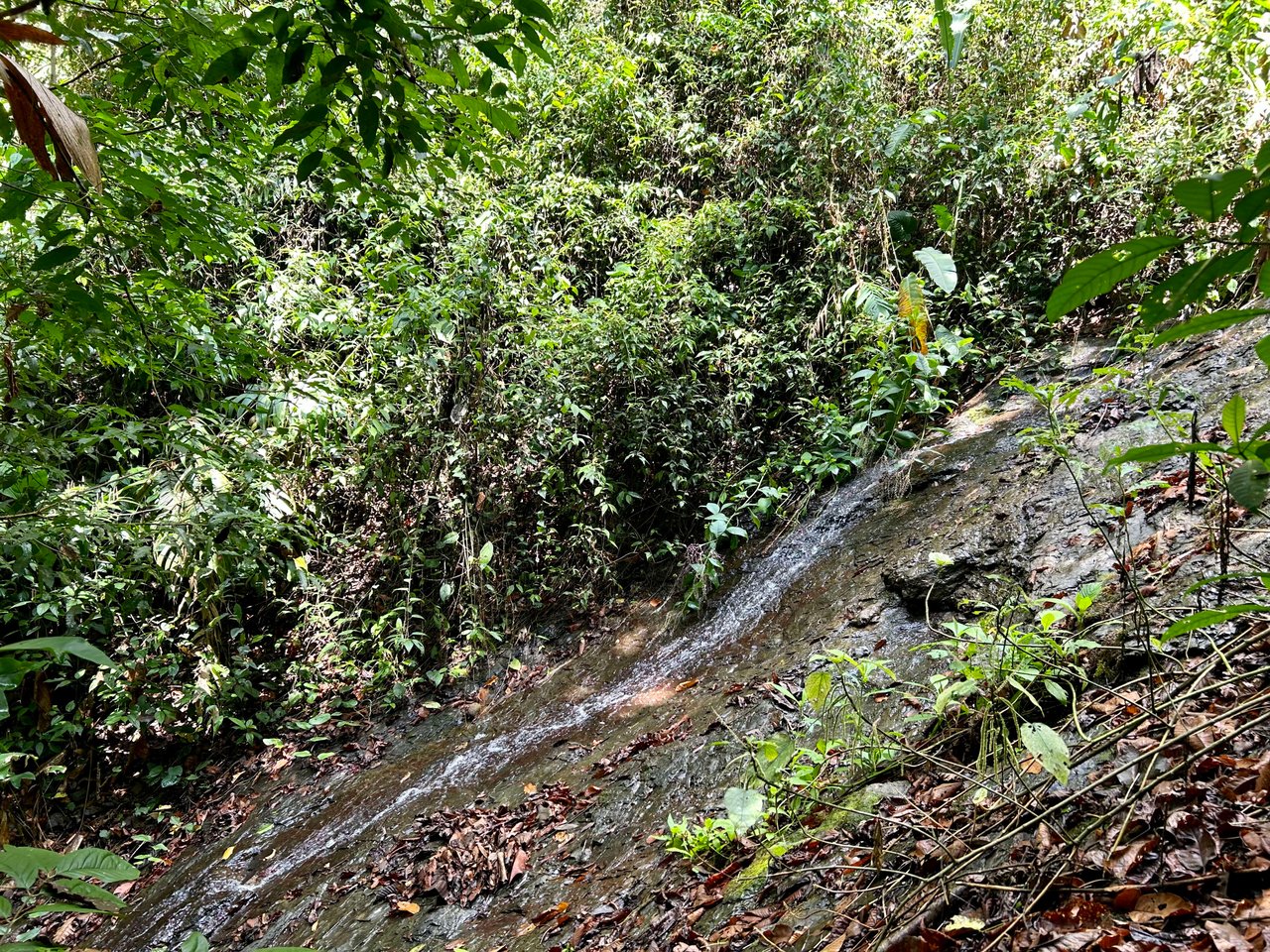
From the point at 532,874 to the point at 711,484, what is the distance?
3.68m

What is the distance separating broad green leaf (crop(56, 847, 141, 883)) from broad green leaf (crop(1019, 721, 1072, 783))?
199 centimetres

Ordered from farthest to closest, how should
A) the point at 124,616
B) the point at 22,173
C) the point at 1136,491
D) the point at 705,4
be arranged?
1. the point at 705,4
2. the point at 124,616
3. the point at 1136,491
4. the point at 22,173

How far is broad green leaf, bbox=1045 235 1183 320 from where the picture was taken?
88 centimetres

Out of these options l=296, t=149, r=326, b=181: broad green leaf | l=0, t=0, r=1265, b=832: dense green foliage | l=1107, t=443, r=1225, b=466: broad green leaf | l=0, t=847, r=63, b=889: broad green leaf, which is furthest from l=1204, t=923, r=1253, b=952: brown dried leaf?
l=0, t=0, r=1265, b=832: dense green foliage

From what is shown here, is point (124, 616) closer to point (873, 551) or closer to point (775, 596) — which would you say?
point (775, 596)

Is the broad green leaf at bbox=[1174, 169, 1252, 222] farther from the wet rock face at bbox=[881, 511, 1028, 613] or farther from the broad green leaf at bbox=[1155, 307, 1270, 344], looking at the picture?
the wet rock face at bbox=[881, 511, 1028, 613]

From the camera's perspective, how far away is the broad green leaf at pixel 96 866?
87 centimetres

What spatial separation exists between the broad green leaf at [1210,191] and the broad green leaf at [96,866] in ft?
4.84

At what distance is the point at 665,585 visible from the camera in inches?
242

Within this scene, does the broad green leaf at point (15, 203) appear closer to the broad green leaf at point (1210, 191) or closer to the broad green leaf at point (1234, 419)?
the broad green leaf at point (1210, 191)

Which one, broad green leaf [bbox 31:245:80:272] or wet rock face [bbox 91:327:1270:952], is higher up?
broad green leaf [bbox 31:245:80:272]

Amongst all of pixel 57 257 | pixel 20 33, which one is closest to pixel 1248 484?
pixel 20 33

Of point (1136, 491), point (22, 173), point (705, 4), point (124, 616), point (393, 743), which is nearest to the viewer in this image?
point (22, 173)

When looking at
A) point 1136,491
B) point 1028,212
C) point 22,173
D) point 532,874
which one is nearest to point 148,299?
point 22,173
